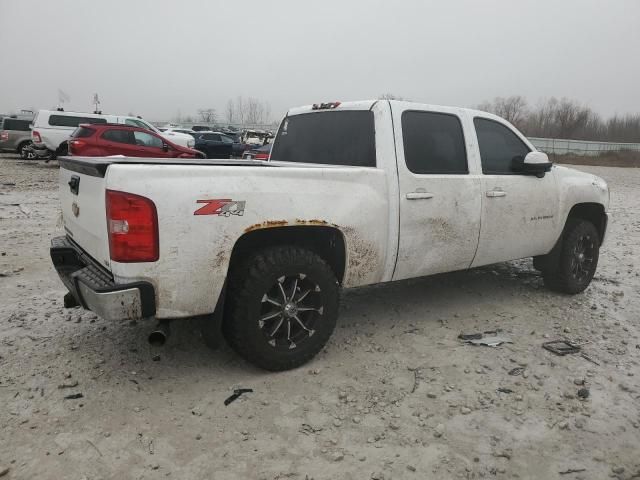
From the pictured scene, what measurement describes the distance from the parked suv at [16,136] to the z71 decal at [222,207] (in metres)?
20.3

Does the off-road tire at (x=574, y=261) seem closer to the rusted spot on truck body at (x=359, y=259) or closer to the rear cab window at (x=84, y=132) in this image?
the rusted spot on truck body at (x=359, y=259)

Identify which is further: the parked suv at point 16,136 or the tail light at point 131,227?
the parked suv at point 16,136

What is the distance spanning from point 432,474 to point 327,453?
53 cm

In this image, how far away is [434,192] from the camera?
3.82m

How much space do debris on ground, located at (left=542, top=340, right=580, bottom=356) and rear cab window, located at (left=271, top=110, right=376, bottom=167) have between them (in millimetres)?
1989

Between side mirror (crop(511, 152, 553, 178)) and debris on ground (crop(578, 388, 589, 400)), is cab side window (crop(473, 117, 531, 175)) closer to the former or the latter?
side mirror (crop(511, 152, 553, 178))

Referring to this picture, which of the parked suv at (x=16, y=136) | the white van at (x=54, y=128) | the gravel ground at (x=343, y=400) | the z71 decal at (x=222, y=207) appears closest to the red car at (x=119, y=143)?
the white van at (x=54, y=128)

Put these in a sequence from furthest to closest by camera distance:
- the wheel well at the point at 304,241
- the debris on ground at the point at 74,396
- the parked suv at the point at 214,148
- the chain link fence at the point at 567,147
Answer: the chain link fence at the point at 567,147 → the parked suv at the point at 214,148 → the wheel well at the point at 304,241 → the debris on ground at the point at 74,396

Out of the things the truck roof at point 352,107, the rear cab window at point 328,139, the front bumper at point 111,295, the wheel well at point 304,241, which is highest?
the truck roof at point 352,107

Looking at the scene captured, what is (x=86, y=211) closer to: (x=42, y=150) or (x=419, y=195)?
(x=419, y=195)

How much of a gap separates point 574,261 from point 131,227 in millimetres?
4413

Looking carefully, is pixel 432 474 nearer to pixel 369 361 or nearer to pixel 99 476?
pixel 369 361

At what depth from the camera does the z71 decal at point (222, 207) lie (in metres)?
2.78

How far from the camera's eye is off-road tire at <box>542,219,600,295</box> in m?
5.01
